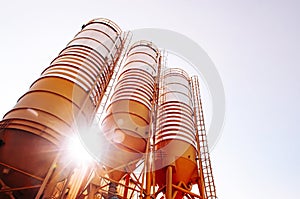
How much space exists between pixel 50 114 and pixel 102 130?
8.12 ft

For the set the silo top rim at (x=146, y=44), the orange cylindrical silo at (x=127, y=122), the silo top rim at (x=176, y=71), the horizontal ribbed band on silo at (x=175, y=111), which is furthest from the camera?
the silo top rim at (x=146, y=44)

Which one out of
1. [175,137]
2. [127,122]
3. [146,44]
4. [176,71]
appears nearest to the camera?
[127,122]

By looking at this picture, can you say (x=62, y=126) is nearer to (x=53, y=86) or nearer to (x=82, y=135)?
(x=82, y=135)

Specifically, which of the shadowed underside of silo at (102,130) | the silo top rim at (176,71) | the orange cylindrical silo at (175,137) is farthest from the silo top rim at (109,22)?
the orange cylindrical silo at (175,137)

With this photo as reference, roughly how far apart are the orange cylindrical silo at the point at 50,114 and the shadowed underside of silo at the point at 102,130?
0.08 feet

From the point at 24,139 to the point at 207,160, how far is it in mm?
7086

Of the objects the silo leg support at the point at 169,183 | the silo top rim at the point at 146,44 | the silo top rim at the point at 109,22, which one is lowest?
the silo leg support at the point at 169,183

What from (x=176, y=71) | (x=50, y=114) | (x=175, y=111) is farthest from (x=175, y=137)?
(x=176, y=71)

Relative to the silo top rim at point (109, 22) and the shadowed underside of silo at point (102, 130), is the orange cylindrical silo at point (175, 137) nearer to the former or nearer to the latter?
the shadowed underside of silo at point (102, 130)

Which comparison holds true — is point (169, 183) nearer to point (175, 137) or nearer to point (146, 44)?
point (175, 137)

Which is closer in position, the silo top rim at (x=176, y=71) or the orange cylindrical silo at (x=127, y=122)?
the orange cylindrical silo at (x=127, y=122)

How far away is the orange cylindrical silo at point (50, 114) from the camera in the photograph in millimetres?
6293

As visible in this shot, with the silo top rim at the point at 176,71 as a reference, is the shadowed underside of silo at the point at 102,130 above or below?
below

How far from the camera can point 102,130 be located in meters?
8.95
